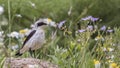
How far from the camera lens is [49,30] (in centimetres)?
Answer: 466

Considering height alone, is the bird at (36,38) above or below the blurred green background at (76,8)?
below

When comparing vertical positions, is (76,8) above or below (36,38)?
above

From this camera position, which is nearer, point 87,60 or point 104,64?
point 87,60

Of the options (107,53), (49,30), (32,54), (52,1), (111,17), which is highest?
(52,1)

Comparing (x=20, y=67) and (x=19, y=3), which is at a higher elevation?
(x=19, y=3)

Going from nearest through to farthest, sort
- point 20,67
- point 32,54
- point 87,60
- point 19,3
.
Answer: point 20,67
point 87,60
point 32,54
point 19,3

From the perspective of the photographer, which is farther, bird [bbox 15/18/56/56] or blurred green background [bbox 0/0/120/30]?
blurred green background [bbox 0/0/120/30]

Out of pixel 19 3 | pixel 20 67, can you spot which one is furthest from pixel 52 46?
pixel 19 3

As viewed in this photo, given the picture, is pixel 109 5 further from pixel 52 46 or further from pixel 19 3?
pixel 52 46

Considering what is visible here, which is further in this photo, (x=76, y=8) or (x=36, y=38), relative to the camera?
(x=76, y=8)

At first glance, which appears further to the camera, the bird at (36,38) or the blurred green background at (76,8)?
the blurred green background at (76,8)

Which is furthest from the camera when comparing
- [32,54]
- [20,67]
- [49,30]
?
[49,30]

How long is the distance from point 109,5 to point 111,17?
198 millimetres

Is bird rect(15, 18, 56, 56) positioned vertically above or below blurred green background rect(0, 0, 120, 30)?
below
